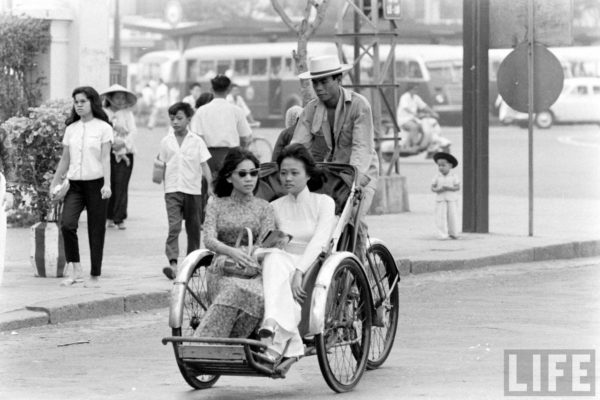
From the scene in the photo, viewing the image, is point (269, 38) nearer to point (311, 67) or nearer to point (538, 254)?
point (538, 254)

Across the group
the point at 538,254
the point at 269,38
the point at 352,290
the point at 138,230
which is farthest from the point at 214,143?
the point at 269,38

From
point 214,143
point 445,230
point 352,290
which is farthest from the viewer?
point 445,230

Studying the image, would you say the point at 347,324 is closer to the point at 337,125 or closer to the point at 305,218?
the point at 305,218

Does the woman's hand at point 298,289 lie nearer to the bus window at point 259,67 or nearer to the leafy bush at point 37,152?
the leafy bush at point 37,152

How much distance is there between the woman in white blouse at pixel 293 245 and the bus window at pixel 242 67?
47.9 m

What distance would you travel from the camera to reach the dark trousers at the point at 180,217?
1235cm

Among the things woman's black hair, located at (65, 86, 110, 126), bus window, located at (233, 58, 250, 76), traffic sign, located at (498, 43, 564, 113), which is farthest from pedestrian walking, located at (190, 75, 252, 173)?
bus window, located at (233, 58, 250, 76)

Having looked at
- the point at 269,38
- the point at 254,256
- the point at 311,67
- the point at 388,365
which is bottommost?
the point at 388,365

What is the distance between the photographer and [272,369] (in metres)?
7.32

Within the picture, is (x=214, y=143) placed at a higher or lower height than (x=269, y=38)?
lower

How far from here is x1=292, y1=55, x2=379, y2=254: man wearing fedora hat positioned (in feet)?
28.9

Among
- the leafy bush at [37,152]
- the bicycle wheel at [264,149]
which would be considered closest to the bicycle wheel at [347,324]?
the leafy bush at [37,152]

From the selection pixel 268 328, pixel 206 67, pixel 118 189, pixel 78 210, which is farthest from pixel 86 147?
pixel 206 67

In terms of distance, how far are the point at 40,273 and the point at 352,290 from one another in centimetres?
517
